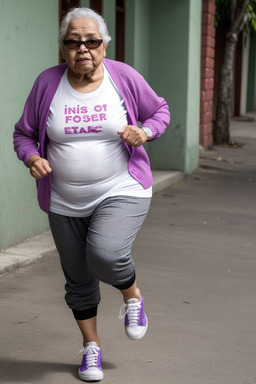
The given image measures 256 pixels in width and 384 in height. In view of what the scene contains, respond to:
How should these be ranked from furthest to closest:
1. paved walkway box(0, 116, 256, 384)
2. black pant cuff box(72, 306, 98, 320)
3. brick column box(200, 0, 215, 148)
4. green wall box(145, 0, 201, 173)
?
1. brick column box(200, 0, 215, 148)
2. green wall box(145, 0, 201, 173)
3. paved walkway box(0, 116, 256, 384)
4. black pant cuff box(72, 306, 98, 320)

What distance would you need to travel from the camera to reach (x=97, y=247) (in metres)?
3.75

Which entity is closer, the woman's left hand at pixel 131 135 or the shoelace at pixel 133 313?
the woman's left hand at pixel 131 135

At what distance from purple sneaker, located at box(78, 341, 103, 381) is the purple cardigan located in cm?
74

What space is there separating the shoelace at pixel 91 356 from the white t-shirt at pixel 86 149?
699mm

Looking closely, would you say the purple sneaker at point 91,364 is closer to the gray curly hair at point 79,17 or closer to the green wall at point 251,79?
the gray curly hair at point 79,17

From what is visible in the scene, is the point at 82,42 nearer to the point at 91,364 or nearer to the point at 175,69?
the point at 91,364

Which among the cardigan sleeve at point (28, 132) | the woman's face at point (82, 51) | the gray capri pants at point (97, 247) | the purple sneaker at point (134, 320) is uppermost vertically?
the woman's face at point (82, 51)

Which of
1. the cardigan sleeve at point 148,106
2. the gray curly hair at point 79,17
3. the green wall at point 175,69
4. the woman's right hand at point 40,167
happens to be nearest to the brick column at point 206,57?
the green wall at point 175,69

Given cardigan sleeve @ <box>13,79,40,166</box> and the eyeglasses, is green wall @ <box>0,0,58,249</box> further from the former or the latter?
the eyeglasses

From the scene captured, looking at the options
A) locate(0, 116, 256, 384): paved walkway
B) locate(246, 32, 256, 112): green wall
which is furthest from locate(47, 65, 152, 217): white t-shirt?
locate(246, 32, 256, 112): green wall

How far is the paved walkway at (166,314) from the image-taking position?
420cm

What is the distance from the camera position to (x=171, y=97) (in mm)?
11688

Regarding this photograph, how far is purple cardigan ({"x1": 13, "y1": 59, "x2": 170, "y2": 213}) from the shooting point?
386 centimetres

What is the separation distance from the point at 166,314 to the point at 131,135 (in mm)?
1818
